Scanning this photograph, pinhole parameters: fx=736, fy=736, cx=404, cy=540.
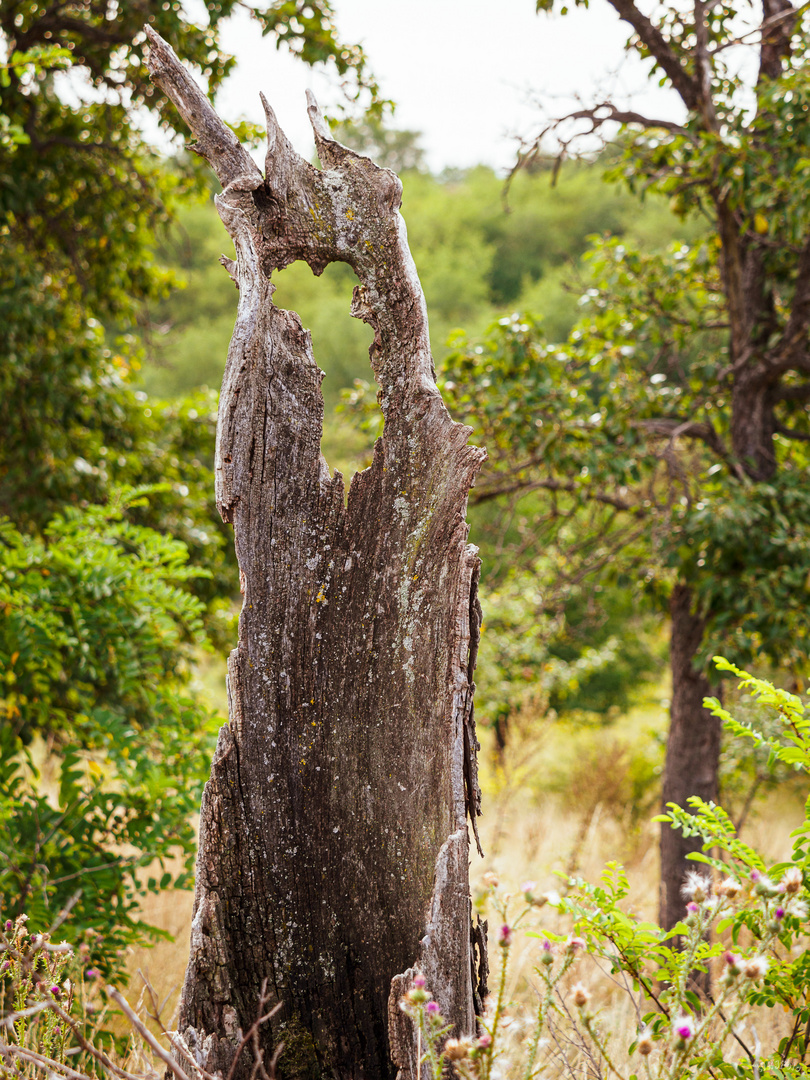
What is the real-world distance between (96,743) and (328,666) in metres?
1.87

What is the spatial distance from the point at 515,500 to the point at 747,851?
2965mm

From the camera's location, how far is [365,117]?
15.5 feet

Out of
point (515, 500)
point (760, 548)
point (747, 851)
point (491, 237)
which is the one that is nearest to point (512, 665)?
point (515, 500)

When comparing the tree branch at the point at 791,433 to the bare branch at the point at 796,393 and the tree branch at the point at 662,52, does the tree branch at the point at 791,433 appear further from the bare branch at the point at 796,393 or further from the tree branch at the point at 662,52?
the tree branch at the point at 662,52

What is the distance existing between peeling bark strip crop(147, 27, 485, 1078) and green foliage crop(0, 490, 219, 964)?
40.2 inches

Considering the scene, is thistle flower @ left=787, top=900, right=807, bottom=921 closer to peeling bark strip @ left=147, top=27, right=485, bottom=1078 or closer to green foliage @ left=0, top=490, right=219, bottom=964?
peeling bark strip @ left=147, top=27, right=485, bottom=1078

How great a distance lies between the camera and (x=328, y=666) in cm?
178

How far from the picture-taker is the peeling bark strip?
65.2 inches

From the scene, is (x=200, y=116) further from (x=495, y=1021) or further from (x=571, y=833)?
(x=571, y=833)

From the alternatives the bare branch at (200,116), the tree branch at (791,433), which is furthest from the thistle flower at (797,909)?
the tree branch at (791,433)

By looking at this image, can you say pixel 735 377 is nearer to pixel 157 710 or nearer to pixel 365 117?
pixel 365 117

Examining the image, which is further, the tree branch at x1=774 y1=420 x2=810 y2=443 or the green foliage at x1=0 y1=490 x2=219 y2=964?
the tree branch at x1=774 y1=420 x2=810 y2=443

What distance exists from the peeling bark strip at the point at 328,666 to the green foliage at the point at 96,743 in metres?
1.02

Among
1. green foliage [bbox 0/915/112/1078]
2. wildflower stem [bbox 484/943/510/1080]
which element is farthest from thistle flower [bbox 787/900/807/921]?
green foliage [bbox 0/915/112/1078]
